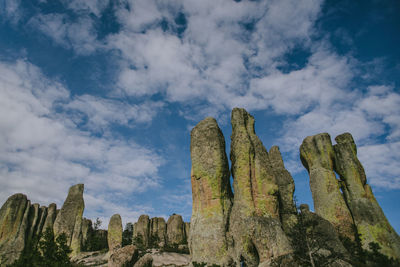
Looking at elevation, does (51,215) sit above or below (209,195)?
above

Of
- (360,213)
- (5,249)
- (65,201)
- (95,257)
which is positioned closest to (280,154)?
(360,213)

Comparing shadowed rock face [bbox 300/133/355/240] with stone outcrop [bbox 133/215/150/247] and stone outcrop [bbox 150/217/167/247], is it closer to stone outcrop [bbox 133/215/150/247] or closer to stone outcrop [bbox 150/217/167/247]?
stone outcrop [bbox 150/217/167/247]

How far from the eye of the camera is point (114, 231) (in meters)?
35.5

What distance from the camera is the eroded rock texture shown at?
16.4 m

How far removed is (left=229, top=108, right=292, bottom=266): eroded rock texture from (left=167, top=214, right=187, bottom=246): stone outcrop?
28234 mm

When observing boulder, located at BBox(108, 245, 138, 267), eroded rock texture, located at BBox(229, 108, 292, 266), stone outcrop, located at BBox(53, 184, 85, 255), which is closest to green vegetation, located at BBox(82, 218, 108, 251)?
stone outcrop, located at BBox(53, 184, 85, 255)

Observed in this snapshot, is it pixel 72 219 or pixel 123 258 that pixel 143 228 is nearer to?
pixel 72 219

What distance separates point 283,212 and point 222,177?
19.7 feet

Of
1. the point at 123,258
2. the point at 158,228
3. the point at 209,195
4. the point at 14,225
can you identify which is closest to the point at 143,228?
the point at 158,228

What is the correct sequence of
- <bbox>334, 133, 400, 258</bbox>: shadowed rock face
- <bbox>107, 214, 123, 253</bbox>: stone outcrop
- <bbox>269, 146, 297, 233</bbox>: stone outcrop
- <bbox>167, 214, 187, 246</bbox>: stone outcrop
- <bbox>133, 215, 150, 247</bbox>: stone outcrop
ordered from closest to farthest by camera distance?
<bbox>269, 146, 297, 233</bbox>: stone outcrop < <bbox>334, 133, 400, 258</bbox>: shadowed rock face < <bbox>107, 214, 123, 253</bbox>: stone outcrop < <bbox>167, 214, 187, 246</bbox>: stone outcrop < <bbox>133, 215, 150, 247</bbox>: stone outcrop

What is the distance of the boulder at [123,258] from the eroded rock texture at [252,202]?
811 cm

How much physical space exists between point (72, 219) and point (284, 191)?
27149 millimetres

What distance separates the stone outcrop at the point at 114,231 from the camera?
3503 cm

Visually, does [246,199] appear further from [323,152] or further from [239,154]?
[323,152]
